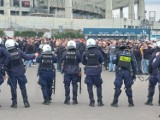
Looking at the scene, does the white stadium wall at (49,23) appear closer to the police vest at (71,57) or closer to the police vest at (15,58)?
the police vest at (71,57)

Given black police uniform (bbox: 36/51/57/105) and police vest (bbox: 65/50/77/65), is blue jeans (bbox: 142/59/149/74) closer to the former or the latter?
police vest (bbox: 65/50/77/65)

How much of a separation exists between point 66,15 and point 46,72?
85.2 metres

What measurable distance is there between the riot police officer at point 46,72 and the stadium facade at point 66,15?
56973 mm

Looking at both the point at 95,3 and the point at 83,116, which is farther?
the point at 95,3

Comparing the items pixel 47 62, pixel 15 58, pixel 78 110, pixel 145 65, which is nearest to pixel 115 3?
pixel 145 65

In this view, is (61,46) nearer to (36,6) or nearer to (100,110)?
(100,110)

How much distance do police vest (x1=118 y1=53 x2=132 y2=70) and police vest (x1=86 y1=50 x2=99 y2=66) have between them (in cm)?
65

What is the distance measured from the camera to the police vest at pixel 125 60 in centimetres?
1286

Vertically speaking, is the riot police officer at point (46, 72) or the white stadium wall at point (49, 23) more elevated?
the white stadium wall at point (49, 23)

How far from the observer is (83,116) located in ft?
36.1

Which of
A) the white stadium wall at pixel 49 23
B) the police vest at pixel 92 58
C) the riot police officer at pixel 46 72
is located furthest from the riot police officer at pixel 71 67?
the white stadium wall at pixel 49 23

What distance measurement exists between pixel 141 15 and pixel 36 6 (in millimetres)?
28178

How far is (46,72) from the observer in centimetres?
1326

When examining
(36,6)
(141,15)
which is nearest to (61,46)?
(36,6)
